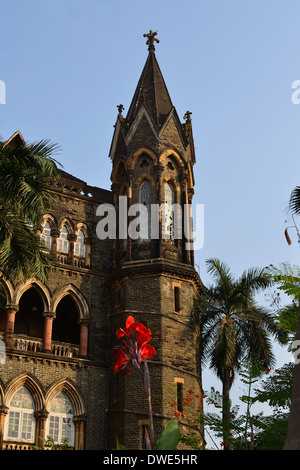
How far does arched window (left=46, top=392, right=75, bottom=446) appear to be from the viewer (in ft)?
87.8

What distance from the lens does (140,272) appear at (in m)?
28.3

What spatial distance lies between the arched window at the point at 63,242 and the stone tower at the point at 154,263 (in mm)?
2135

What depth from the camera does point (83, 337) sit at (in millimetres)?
28875

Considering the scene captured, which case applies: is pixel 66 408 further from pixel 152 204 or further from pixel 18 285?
pixel 152 204

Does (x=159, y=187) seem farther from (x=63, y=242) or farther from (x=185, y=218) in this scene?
(x=63, y=242)

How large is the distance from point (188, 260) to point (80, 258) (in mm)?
4819

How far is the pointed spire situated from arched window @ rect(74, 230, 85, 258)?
5738mm

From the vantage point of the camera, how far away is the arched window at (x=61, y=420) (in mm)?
26766

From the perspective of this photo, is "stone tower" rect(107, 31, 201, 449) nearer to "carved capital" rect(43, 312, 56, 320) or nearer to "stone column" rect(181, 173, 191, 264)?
"stone column" rect(181, 173, 191, 264)

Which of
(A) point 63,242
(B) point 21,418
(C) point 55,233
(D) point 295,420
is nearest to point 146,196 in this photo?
(A) point 63,242

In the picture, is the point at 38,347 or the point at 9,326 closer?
the point at 9,326

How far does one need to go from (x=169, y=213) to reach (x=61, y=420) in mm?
9739
